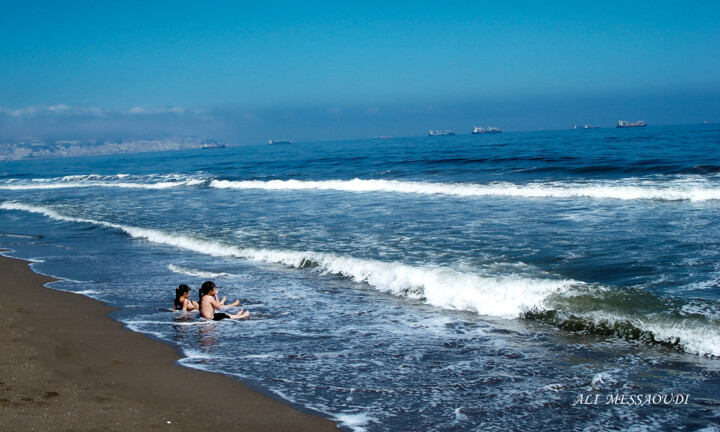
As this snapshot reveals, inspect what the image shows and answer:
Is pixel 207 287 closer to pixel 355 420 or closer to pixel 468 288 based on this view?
pixel 468 288

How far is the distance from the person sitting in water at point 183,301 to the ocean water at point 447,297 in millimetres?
179

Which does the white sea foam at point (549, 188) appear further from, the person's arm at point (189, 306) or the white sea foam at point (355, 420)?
the white sea foam at point (355, 420)

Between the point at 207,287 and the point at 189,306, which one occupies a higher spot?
the point at 207,287

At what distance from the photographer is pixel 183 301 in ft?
27.5

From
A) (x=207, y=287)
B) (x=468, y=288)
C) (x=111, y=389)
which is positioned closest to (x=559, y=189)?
(x=468, y=288)

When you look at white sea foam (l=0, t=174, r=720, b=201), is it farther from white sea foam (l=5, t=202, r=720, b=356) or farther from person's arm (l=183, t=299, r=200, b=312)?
person's arm (l=183, t=299, r=200, b=312)

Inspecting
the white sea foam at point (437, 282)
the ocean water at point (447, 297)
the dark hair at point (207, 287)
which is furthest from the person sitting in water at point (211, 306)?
the white sea foam at point (437, 282)

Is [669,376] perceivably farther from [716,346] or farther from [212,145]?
[212,145]

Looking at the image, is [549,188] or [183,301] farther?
[549,188]

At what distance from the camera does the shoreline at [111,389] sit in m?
4.30

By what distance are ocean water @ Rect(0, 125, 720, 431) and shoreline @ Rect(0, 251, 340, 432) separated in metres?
0.32

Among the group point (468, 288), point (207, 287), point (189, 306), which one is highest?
point (207, 287)

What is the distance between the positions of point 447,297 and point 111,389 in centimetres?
507

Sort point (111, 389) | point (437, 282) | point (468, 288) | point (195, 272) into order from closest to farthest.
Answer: point (111, 389)
point (468, 288)
point (437, 282)
point (195, 272)
